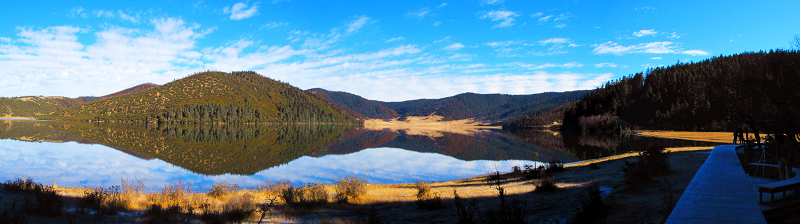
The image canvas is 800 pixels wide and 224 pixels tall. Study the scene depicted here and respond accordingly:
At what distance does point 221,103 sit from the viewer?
543 ft

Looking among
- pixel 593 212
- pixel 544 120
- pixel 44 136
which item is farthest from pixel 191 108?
pixel 593 212

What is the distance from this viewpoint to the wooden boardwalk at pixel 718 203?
156 inches

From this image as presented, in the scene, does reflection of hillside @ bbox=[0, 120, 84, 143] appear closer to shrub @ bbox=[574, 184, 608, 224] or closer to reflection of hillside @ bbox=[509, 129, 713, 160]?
shrub @ bbox=[574, 184, 608, 224]

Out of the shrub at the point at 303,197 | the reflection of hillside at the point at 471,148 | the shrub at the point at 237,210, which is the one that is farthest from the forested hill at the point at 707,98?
the shrub at the point at 237,210

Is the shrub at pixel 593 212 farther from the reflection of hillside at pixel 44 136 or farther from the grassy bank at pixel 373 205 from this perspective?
the reflection of hillside at pixel 44 136

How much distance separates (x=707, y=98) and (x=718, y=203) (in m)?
9.67

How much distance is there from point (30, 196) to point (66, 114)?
210124 millimetres

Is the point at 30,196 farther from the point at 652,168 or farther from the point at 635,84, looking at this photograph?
the point at 635,84

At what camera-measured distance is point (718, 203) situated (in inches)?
183

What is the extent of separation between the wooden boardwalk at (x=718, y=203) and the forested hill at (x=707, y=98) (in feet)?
14.0

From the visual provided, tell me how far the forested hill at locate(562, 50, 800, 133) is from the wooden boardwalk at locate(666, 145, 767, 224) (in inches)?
168

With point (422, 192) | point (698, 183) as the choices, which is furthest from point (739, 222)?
point (422, 192)

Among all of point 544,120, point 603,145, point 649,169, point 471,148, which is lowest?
point 471,148

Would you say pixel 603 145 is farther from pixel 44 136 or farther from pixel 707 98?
pixel 44 136
